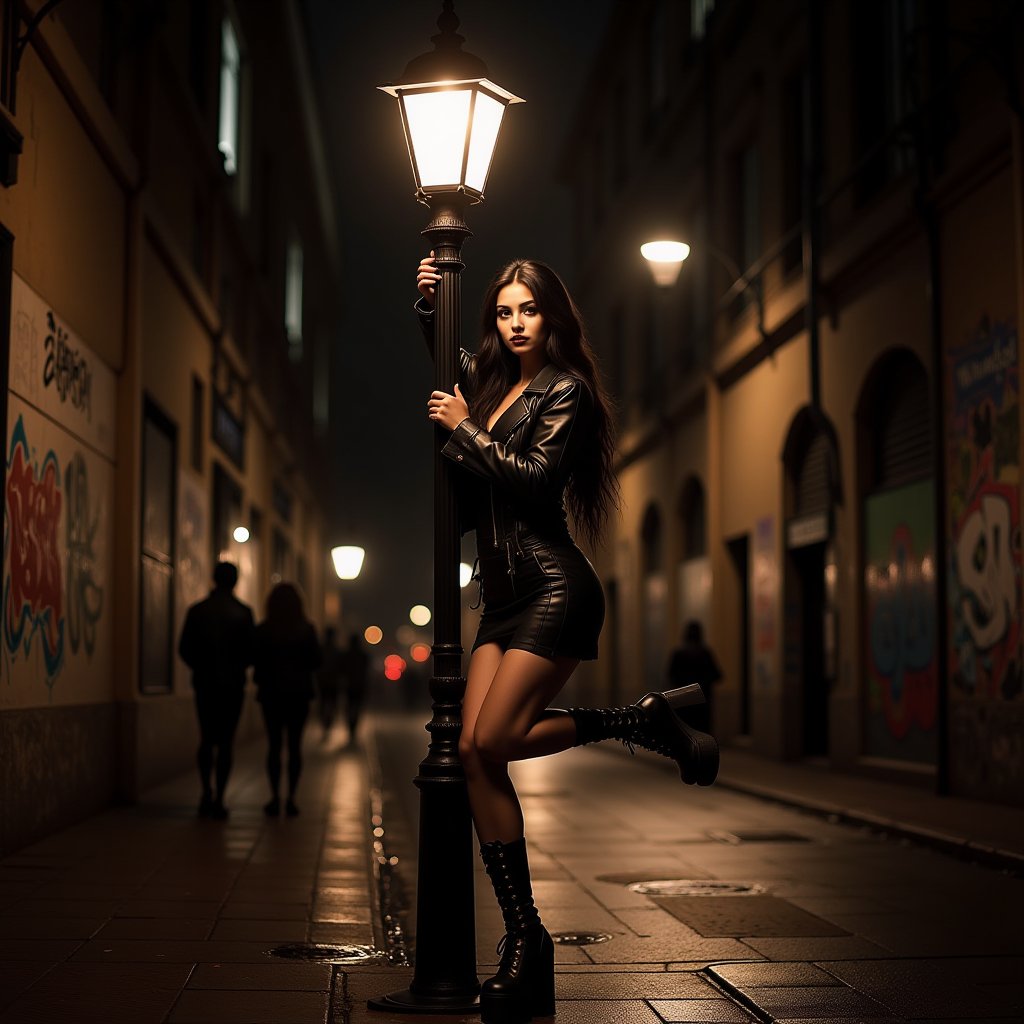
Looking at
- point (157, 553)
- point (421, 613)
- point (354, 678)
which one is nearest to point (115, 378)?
point (157, 553)

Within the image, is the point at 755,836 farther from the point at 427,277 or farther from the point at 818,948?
the point at 427,277

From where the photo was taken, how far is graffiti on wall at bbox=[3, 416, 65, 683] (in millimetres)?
9125

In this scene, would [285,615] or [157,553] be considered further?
[157,553]

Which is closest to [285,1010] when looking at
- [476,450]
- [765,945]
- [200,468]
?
[476,450]

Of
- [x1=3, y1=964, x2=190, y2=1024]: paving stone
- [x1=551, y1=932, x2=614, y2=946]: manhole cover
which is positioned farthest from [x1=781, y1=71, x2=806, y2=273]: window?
[x1=3, y1=964, x2=190, y2=1024]: paving stone

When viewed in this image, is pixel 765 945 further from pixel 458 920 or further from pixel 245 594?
pixel 245 594

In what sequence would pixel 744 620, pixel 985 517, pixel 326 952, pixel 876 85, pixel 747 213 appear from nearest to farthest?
pixel 326 952 → pixel 985 517 → pixel 876 85 → pixel 744 620 → pixel 747 213

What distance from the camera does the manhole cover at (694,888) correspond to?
7938 millimetres

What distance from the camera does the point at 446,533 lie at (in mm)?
4859

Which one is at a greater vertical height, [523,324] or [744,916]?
[523,324]

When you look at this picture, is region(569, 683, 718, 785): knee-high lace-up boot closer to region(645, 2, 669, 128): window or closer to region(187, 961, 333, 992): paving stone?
region(187, 961, 333, 992): paving stone

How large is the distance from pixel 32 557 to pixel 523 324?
5673mm

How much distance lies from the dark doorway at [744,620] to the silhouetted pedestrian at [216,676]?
11.9m

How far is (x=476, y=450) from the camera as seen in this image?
464 centimetres
